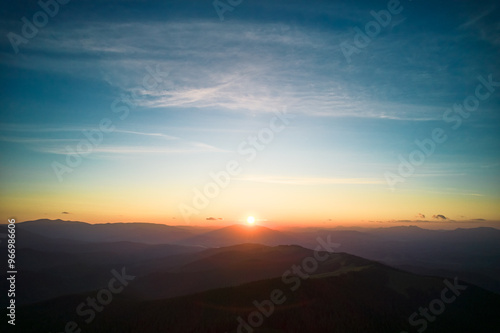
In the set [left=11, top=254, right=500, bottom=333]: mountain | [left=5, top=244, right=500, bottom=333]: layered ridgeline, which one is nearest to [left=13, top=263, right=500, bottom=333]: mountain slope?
[left=11, top=254, right=500, bottom=333]: mountain

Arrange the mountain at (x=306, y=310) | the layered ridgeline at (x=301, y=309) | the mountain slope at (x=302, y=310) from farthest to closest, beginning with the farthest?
the layered ridgeline at (x=301, y=309), the mountain at (x=306, y=310), the mountain slope at (x=302, y=310)

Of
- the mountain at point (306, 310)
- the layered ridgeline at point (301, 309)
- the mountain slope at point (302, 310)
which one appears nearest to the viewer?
the mountain slope at point (302, 310)

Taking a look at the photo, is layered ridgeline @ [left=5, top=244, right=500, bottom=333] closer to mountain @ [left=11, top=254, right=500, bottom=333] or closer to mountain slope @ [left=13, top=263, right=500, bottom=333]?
mountain @ [left=11, top=254, right=500, bottom=333]

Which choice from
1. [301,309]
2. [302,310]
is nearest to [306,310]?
[302,310]

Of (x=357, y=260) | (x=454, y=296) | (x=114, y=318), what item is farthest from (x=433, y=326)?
(x=114, y=318)

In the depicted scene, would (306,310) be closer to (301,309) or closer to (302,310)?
(302,310)

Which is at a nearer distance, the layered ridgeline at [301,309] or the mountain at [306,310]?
the mountain at [306,310]

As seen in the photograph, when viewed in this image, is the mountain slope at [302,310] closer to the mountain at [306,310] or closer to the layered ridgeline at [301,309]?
the mountain at [306,310]

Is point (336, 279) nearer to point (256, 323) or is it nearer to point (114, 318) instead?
point (256, 323)

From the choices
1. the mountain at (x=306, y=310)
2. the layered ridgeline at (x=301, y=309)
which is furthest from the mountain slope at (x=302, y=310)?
the layered ridgeline at (x=301, y=309)
